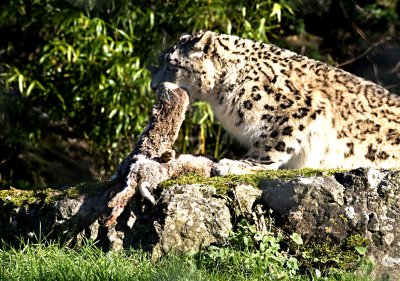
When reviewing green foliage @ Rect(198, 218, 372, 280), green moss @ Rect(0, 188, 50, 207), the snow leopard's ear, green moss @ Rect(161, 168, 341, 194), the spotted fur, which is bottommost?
green moss @ Rect(0, 188, 50, 207)

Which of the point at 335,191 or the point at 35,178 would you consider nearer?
the point at 335,191

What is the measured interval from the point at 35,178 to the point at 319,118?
634 cm

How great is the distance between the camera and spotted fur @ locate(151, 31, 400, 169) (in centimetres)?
720

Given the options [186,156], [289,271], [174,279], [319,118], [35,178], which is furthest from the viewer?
[35,178]

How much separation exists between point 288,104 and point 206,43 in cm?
99

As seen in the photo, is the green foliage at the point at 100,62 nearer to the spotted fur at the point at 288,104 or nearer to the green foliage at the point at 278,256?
the spotted fur at the point at 288,104

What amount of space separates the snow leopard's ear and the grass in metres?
2.48

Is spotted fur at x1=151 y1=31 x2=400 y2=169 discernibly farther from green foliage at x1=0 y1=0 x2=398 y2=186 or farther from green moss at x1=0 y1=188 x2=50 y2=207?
green foliage at x1=0 y1=0 x2=398 y2=186

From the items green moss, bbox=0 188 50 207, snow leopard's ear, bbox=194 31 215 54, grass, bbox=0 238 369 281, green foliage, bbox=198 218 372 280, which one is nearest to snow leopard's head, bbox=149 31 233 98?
snow leopard's ear, bbox=194 31 215 54

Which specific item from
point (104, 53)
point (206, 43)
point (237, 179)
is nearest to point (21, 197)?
point (237, 179)

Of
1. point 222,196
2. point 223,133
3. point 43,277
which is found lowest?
point 223,133

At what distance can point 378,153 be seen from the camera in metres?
7.27

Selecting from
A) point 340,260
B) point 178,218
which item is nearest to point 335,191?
point 340,260

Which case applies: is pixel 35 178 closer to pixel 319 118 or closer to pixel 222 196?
pixel 319 118
